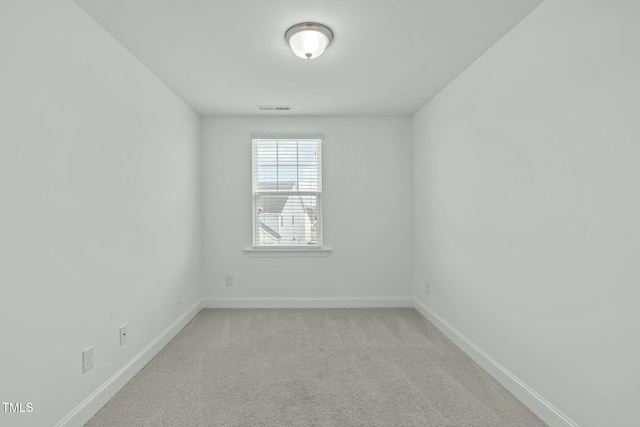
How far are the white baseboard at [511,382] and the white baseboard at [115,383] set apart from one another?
2.66 m

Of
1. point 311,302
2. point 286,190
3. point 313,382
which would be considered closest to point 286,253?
point 311,302

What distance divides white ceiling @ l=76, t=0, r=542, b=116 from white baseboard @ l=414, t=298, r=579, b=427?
231 cm

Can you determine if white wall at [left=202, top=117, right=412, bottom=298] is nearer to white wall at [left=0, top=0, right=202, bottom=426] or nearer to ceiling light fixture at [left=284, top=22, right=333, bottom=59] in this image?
white wall at [left=0, top=0, right=202, bottom=426]

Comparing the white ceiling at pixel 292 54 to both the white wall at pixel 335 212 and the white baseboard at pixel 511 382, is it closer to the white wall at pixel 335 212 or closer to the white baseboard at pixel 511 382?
the white wall at pixel 335 212

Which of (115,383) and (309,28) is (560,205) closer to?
(309,28)

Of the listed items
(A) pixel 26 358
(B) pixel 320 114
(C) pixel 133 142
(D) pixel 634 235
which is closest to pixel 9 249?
(A) pixel 26 358

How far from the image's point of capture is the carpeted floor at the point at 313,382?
1.95 m

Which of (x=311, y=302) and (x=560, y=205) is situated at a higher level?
(x=560, y=205)

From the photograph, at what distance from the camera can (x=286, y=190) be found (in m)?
4.18

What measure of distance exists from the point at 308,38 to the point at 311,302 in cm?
305

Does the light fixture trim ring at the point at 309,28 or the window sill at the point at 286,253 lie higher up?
the light fixture trim ring at the point at 309,28

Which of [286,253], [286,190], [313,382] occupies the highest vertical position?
[286,190]

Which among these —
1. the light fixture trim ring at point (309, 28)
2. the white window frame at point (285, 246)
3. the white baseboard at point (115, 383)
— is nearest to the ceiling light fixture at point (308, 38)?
the light fixture trim ring at point (309, 28)

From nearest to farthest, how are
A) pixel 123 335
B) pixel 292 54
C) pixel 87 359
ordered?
pixel 87 359, pixel 123 335, pixel 292 54
